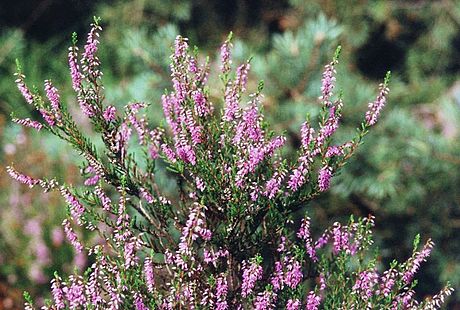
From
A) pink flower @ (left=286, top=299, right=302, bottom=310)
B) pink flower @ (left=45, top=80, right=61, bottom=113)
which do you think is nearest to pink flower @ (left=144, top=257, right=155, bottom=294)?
pink flower @ (left=286, top=299, right=302, bottom=310)

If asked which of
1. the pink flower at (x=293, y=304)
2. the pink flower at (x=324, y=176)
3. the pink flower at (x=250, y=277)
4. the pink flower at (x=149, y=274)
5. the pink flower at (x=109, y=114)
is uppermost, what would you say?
the pink flower at (x=109, y=114)

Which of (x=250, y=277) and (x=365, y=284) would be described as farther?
(x=365, y=284)

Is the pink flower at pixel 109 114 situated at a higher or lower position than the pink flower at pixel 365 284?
higher

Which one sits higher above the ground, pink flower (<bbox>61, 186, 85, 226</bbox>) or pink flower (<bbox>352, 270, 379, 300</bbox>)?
pink flower (<bbox>61, 186, 85, 226</bbox>)

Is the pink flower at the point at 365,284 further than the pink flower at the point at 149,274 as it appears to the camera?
Yes

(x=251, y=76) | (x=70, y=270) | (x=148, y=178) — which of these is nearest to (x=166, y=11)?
(x=251, y=76)

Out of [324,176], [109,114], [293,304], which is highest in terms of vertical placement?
[109,114]

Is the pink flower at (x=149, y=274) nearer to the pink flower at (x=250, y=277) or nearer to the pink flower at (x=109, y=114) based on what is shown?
the pink flower at (x=250, y=277)

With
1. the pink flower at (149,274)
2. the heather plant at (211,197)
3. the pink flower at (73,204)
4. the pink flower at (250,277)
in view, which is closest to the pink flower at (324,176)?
the heather plant at (211,197)

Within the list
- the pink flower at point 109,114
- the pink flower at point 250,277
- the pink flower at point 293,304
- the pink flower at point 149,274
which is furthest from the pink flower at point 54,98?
the pink flower at point 293,304

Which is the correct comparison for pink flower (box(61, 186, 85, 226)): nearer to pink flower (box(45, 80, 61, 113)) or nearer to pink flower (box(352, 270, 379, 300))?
pink flower (box(45, 80, 61, 113))

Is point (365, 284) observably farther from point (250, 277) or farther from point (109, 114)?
point (109, 114)

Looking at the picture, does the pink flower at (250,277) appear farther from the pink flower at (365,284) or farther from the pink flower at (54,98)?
the pink flower at (54,98)

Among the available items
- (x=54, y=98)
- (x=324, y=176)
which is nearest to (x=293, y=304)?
(x=324, y=176)
